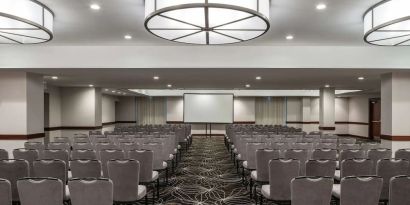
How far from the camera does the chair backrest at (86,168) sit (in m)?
4.39

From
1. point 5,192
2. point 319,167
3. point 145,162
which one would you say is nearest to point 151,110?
point 145,162

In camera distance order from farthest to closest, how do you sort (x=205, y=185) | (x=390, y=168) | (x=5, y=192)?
(x=205, y=185), (x=390, y=168), (x=5, y=192)

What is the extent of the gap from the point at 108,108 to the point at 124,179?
1812 centimetres

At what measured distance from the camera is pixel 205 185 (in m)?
6.73

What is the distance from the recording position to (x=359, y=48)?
27.7 ft

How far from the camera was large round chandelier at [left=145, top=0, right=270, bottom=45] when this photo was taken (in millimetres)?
3773

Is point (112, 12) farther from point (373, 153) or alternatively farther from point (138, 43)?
point (373, 153)

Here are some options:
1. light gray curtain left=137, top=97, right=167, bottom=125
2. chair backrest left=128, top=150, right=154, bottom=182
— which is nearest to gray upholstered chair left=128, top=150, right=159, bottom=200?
chair backrest left=128, top=150, right=154, bottom=182

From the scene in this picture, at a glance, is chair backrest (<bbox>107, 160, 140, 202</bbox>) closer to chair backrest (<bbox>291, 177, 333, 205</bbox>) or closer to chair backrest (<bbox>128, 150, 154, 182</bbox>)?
chair backrest (<bbox>128, 150, 154, 182</bbox>)

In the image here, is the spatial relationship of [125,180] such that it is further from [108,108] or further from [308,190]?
[108,108]

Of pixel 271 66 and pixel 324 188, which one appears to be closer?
pixel 324 188

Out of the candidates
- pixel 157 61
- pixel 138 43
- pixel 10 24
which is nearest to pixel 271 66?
pixel 157 61

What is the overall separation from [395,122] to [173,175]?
6873 millimetres

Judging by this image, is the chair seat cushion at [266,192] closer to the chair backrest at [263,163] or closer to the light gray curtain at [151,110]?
the chair backrest at [263,163]
